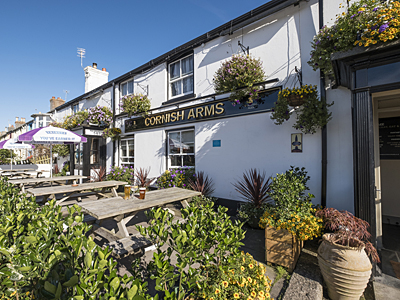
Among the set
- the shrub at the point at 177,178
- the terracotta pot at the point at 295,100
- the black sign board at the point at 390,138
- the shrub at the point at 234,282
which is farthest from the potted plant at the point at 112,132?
the black sign board at the point at 390,138

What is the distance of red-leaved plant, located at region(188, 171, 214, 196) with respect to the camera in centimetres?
550

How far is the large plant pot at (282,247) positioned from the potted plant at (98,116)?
877 centimetres

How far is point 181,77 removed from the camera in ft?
23.0

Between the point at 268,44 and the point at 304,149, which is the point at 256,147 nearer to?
the point at 304,149

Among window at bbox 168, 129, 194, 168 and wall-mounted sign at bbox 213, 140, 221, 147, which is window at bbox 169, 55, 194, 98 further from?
wall-mounted sign at bbox 213, 140, 221, 147

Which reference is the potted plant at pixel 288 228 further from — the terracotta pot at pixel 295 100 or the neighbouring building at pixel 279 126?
the terracotta pot at pixel 295 100

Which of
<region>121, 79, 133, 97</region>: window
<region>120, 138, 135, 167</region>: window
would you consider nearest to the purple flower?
<region>120, 138, 135, 167</region>: window

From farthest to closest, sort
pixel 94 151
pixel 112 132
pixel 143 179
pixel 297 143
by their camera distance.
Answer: pixel 94 151
pixel 112 132
pixel 143 179
pixel 297 143

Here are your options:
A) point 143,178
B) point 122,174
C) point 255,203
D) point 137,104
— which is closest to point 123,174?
point 122,174

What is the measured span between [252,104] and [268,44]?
1.49 meters

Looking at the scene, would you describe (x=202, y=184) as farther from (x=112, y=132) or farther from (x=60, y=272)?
(x=112, y=132)

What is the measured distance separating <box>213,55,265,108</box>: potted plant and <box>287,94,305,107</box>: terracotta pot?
3.38 feet

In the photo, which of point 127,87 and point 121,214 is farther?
point 127,87

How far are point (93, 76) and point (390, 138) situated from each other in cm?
1384
